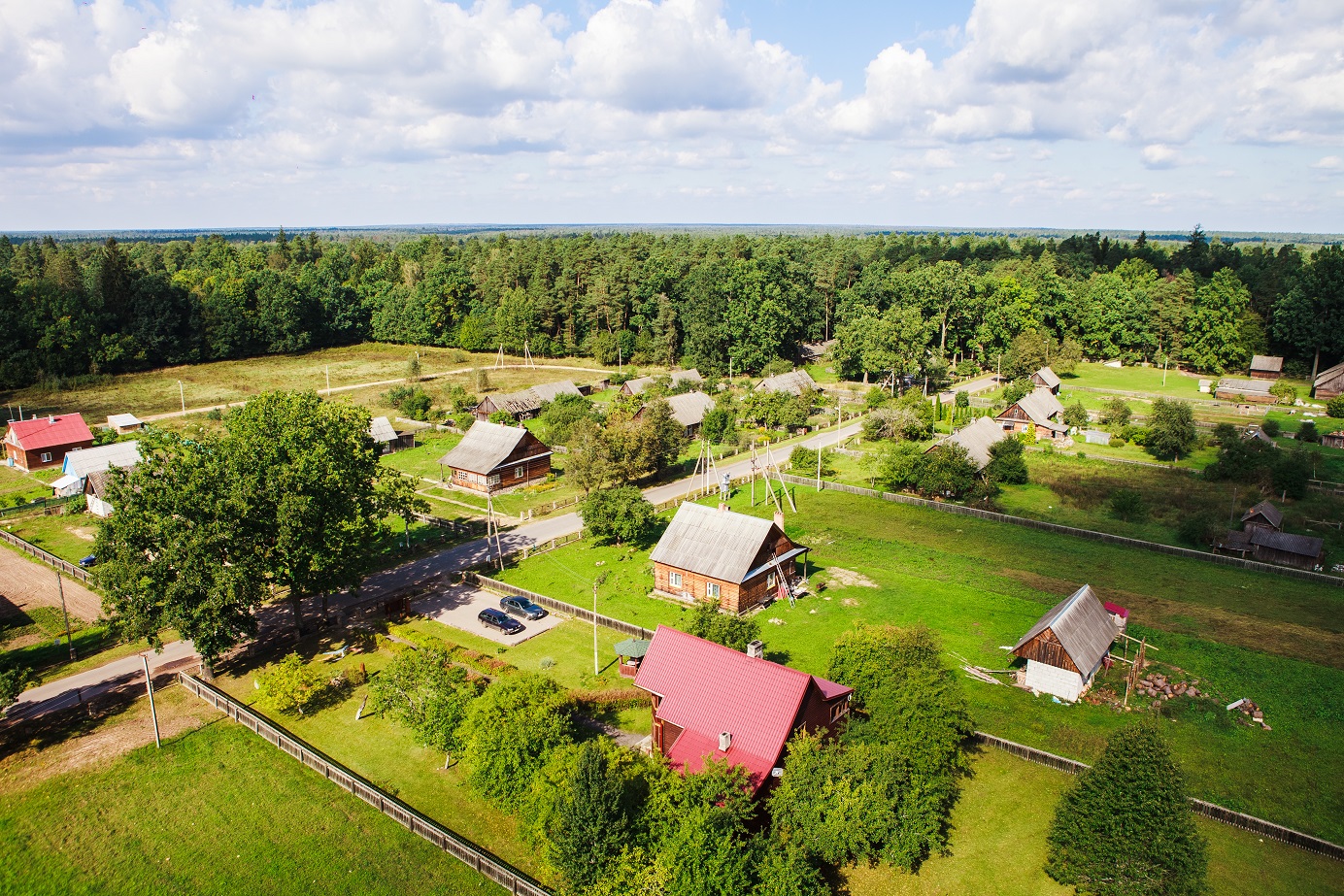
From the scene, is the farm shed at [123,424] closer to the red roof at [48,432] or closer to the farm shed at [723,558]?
the red roof at [48,432]

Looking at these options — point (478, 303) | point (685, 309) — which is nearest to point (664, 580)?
point (685, 309)

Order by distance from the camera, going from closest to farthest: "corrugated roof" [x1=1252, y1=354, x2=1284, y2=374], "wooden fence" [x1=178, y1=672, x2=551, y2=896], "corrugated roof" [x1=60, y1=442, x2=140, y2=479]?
"wooden fence" [x1=178, y1=672, x2=551, y2=896] → "corrugated roof" [x1=60, y1=442, x2=140, y2=479] → "corrugated roof" [x1=1252, y1=354, x2=1284, y2=374]

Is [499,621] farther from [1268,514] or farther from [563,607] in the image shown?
[1268,514]

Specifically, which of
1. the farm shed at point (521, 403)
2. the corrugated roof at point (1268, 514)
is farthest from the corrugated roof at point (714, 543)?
the farm shed at point (521, 403)

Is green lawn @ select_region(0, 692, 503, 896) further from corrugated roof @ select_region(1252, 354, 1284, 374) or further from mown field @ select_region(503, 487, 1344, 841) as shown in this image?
→ corrugated roof @ select_region(1252, 354, 1284, 374)

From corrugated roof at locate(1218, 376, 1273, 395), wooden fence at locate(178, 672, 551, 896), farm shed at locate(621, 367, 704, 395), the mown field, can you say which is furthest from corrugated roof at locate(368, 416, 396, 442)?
corrugated roof at locate(1218, 376, 1273, 395)

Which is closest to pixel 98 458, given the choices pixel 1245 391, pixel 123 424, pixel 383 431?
pixel 123 424

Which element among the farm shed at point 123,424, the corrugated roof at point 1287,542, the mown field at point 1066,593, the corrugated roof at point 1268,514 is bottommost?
the mown field at point 1066,593

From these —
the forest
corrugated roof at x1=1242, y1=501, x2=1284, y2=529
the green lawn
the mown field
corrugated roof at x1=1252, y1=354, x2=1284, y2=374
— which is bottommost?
the green lawn
